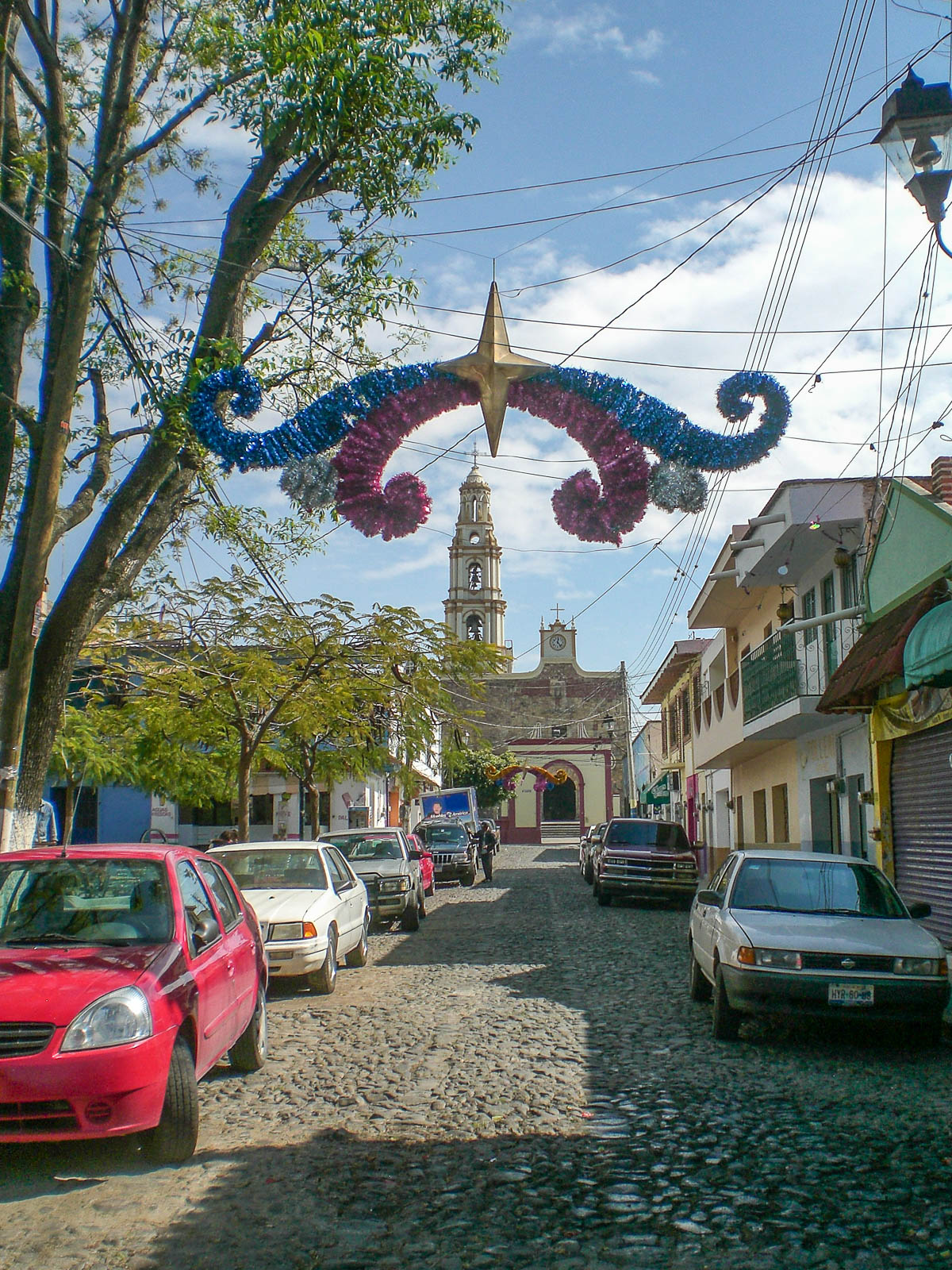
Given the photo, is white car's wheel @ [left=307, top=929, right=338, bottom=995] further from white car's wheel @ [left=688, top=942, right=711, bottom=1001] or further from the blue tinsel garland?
the blue tinsel garland

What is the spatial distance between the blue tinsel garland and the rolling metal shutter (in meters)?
7.49

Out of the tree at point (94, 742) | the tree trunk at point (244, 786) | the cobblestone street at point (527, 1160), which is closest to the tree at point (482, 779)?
the tree at point (94, 742)

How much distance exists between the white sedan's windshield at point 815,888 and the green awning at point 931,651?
210cm

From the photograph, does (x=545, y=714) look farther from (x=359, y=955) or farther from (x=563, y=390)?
(x=563, y=390)

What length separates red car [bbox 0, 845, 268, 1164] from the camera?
16.1ft

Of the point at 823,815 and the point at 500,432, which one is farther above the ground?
the point at 500,432

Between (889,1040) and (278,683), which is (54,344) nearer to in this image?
(278,683)

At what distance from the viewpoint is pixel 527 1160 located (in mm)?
5477

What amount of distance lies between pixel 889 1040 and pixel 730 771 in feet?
83.7

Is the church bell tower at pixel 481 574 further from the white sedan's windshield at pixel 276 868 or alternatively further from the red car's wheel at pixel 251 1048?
the red car's wheel at pixel 251 1048

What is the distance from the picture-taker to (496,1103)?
657cm

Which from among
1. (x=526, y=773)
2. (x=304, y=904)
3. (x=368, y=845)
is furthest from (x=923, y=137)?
(x=526, y=773)

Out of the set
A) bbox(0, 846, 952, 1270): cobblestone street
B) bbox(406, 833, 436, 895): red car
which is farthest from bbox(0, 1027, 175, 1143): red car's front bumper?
bbox(406, 833, 436, 895): red car

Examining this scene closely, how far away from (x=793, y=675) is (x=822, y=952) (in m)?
11.6
